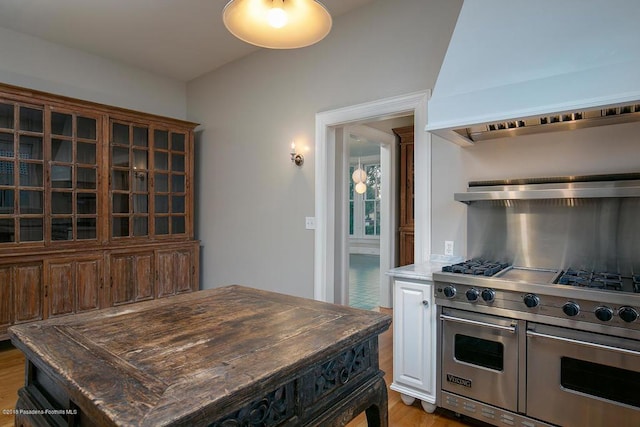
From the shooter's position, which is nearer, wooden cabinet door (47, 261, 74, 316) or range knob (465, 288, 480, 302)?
range knob (465, 288, 480, 302)

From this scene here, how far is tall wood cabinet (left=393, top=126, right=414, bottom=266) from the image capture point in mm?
4789

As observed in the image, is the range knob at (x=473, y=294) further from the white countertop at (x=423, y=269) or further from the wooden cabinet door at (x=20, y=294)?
the wooden cabinet door at (x=20, y=294)

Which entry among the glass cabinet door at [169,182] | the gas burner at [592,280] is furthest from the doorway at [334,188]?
the glass cabinet door at [169,182]

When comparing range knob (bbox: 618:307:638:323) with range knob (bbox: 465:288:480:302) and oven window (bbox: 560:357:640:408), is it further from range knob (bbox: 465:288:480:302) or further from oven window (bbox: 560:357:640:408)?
range knob (bbox: 465:288:480:302)

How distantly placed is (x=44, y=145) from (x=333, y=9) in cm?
295

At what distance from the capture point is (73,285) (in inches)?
141

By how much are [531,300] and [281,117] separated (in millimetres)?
2814

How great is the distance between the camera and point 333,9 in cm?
321

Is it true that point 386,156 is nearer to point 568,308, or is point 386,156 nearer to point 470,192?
point 470,192

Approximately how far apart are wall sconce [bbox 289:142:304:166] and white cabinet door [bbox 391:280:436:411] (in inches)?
66.1

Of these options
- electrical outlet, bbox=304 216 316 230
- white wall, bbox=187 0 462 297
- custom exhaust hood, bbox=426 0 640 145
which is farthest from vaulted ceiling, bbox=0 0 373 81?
electrical outlet, bbox=304 216 316 230

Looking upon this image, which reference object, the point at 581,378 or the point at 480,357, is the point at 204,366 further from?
the point at 581,378

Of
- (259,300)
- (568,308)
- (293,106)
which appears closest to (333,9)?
(293,106)

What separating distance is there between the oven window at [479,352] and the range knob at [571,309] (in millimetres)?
393
